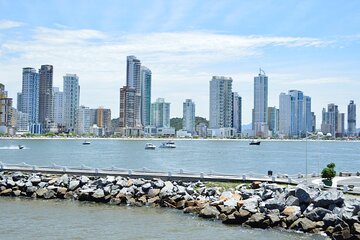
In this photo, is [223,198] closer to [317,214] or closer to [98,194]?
[317,214]

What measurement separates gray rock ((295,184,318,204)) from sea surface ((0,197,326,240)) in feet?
9.08

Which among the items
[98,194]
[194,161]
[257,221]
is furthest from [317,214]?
[194,161]

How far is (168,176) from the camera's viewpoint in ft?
136

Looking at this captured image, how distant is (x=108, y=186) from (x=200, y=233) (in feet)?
40.5

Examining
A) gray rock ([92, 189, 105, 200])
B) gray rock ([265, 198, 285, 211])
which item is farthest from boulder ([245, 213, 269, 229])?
gray rock ([92, 189, 105, 200])

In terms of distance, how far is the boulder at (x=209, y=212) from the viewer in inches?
1240

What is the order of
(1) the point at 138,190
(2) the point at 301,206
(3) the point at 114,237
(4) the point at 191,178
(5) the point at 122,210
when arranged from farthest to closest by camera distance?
(4) the point at 191,178 → (1) the point at 138,190 → (5) the point at 122,210 → (2) the point at 301,206 → (3) the point at 114,237

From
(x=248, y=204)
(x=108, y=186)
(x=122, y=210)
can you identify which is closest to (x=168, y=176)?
(x=108, y=186)

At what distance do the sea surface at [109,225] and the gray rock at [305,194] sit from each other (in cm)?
277

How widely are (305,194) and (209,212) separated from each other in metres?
5.52

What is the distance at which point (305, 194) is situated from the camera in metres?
30.3

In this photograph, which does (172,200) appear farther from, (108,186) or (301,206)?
(301,206)

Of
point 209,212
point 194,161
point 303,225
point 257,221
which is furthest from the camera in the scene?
point 194,161

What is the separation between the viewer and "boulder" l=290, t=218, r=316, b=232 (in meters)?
28.0
